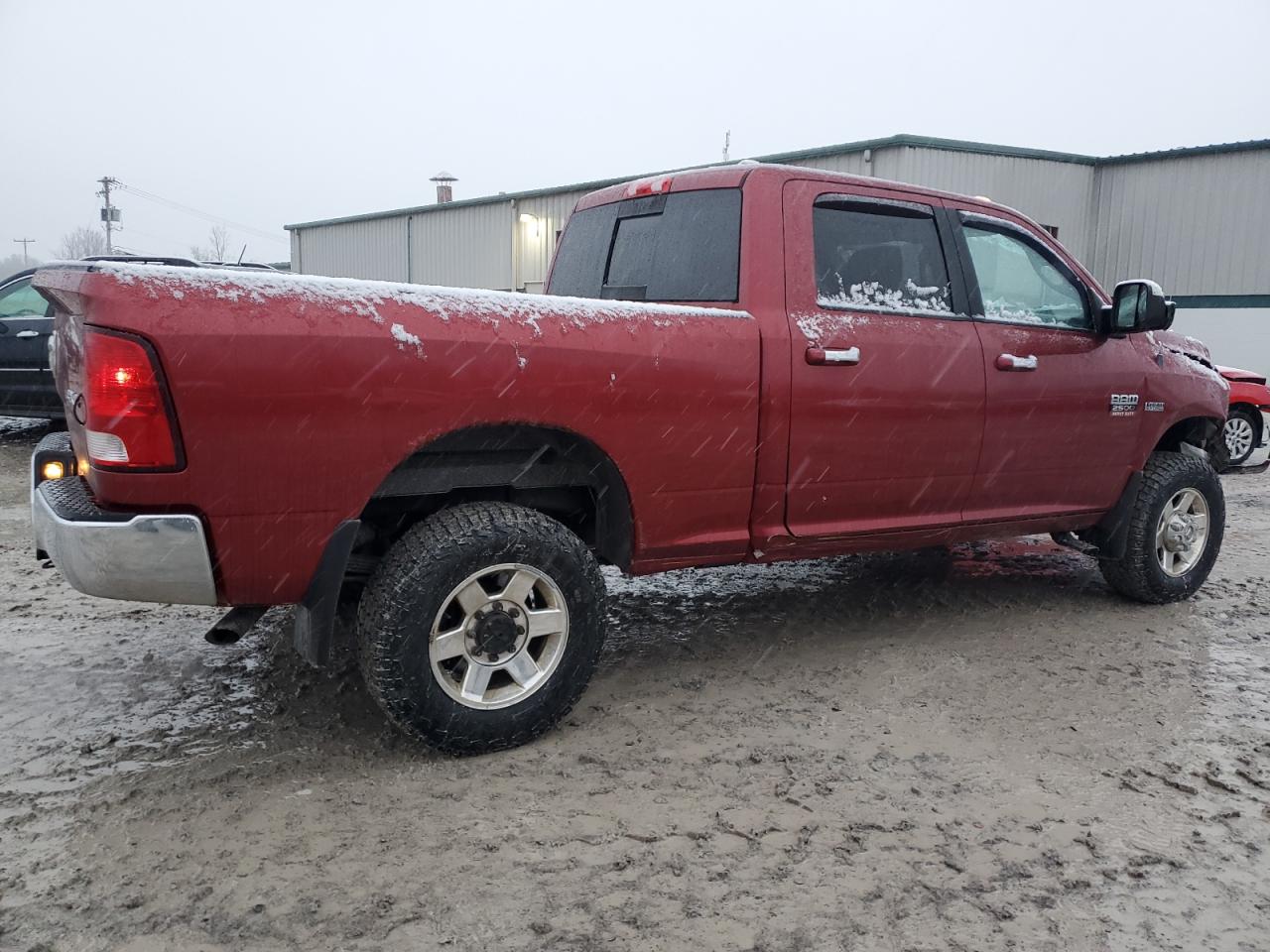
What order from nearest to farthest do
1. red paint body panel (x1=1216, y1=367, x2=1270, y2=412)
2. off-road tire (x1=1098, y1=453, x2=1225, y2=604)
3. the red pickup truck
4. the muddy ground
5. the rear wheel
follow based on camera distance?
the muddy ground
the red pickup truck
off-road tire (x1=1098, y1=453, x2=1225, y2=604)
red paint body panel (x1=1216, y1=367, x2=1270, y2=412)
the rear wheel

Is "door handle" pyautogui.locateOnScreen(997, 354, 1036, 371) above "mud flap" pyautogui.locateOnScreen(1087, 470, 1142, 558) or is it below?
above

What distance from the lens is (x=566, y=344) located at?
3250mm

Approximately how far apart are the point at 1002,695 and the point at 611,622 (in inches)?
69.9

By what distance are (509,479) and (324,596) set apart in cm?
72

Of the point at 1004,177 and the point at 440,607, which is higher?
the point at 1004,177

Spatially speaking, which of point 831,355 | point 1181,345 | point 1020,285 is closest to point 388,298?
point 831,355

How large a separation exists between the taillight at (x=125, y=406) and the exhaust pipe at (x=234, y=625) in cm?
63

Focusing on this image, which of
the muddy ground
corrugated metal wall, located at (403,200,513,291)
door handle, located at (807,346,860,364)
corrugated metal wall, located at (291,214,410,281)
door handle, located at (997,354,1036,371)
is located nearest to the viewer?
the muddy ground

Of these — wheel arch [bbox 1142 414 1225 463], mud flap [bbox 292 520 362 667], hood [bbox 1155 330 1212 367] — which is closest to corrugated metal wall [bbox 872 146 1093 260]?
hood [bbox 1155 330 1212 367]

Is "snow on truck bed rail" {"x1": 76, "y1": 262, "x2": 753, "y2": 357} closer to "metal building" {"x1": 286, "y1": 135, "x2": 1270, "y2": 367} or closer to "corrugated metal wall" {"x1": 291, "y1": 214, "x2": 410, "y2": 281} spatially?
"metal building" {"x1": 286, "y1": 135, "x2": 1270, "y2": 367}

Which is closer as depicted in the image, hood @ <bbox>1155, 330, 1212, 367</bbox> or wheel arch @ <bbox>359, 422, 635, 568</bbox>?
wheel arch @ <bbox>359, 422, 635, 568</bbox>

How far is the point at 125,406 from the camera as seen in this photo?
2.65m

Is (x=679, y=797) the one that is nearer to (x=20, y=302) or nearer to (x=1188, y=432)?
(x=1188, y=432)

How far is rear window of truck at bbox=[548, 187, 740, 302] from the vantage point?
391 cm
